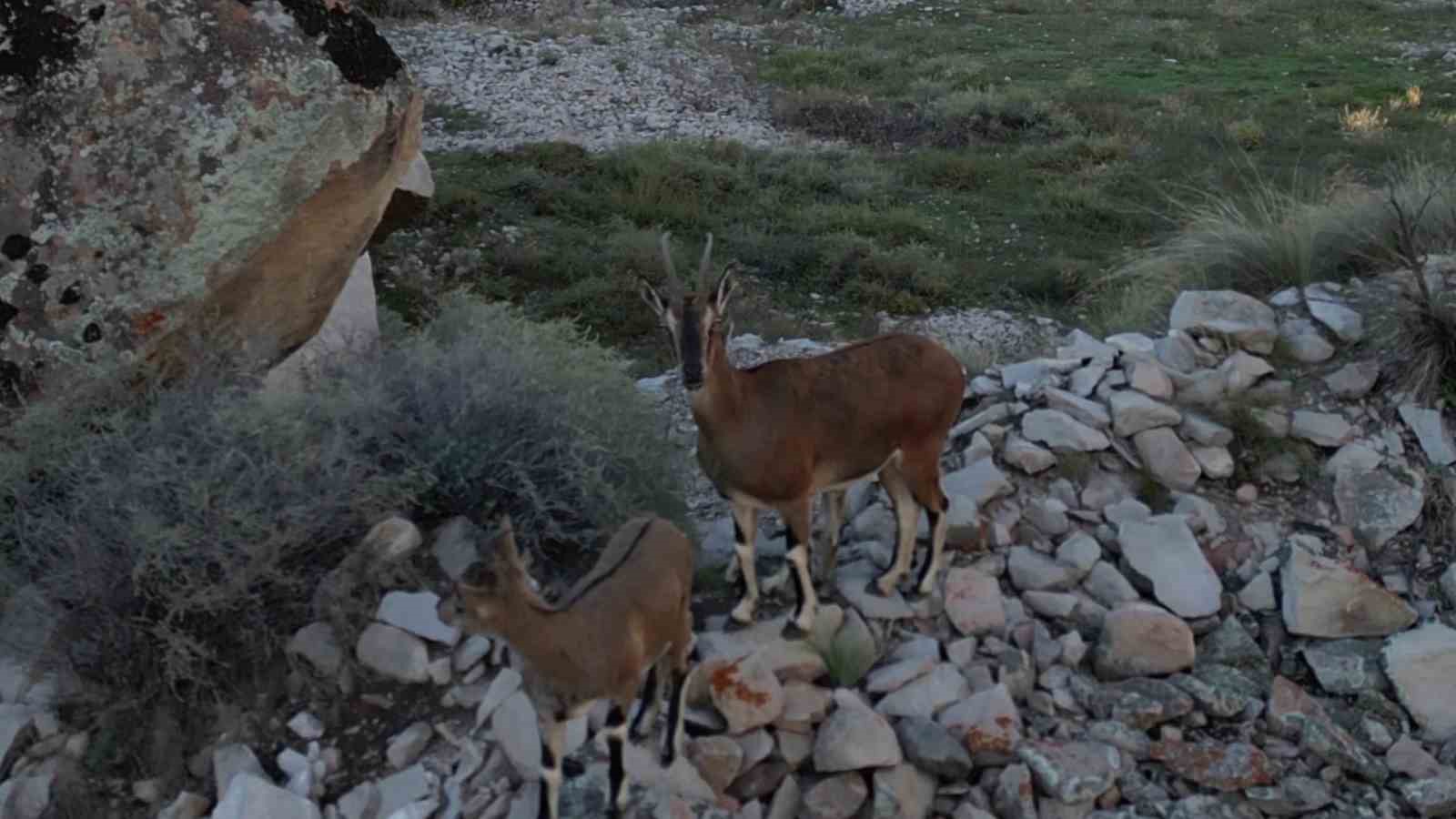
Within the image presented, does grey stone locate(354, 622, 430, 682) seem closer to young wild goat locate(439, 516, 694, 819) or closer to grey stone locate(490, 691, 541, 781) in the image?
grey stone locate(490, 691, 541, 781)

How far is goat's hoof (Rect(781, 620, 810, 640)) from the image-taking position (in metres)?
5.01

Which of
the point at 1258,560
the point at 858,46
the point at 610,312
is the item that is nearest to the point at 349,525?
the point at 1258,560

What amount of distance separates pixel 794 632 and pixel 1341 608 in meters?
2.16

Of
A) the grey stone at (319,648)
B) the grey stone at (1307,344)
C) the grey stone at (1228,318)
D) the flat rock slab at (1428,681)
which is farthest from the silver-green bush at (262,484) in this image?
the grey stone at (1307,344)


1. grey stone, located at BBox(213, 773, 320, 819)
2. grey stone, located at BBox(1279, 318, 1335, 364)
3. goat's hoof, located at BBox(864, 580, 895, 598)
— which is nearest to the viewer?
grey stone, located at BBox(213, 773, 320, 819)

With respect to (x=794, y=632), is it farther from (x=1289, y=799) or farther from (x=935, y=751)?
(x=1289, y=799)

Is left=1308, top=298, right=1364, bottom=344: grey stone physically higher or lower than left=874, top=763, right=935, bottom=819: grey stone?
higher

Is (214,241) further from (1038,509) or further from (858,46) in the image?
(858,46)

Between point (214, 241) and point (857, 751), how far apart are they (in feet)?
11.0

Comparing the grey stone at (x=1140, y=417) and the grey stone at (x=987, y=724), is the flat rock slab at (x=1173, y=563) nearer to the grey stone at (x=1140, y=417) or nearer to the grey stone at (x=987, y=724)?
→ the grey stone at (x=1140, y=417)

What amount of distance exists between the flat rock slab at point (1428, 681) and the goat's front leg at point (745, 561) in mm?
2346

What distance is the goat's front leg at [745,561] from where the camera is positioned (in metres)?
5.04

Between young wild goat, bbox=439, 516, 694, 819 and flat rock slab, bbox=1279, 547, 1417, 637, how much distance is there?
→ 2532 millimetres

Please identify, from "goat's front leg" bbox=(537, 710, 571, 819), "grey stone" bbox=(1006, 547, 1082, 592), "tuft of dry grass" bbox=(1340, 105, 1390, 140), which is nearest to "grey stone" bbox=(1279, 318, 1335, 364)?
"grey stone" bbox=(1006, 547, 1082, 592)
